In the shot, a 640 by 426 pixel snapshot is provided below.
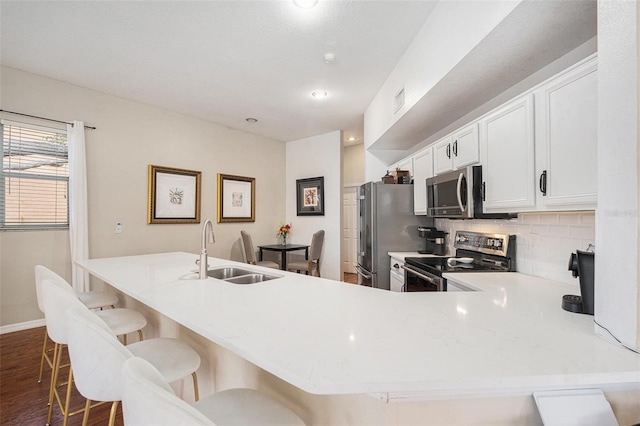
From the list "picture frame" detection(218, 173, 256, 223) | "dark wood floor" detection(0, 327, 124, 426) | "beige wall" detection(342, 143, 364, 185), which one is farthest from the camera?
"beige wall" detection(342, 143, 364, 185)

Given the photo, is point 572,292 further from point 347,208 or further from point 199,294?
point 347,208

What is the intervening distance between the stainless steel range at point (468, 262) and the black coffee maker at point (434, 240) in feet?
1.29

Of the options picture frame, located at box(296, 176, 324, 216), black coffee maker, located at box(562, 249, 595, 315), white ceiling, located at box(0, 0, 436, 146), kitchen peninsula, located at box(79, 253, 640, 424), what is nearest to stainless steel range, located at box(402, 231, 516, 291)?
kitchen peninsula, located at box(79, 253, 640, 424)

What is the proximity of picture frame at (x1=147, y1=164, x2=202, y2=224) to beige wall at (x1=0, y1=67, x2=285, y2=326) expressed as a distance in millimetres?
87

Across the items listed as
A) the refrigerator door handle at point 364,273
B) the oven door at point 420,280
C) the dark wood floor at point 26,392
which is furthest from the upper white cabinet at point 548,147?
the dark wood floor at point 26,392

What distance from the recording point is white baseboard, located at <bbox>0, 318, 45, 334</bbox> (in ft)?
9.59

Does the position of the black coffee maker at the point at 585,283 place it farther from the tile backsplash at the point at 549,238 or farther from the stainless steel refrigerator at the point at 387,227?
the stainless steel refrigerator at the point at 387,227

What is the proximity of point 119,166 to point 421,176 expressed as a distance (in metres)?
3.53

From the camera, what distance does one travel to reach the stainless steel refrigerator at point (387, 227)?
10.7ft

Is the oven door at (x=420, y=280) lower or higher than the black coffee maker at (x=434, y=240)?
lower

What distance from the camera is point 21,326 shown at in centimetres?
301

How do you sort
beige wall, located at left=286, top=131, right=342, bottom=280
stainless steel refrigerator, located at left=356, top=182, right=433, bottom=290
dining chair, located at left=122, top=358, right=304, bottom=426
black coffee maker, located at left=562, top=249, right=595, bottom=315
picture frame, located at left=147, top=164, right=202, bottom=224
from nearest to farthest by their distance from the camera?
1. dining chair, located at left=122, top=358, right=304, bottom=426
2. black coffee maker, located at left=562, top=249, right=595, bottom=315
3. stainless steel refrigerator, located at left=356, top=182, right=433, bottom=290
4. picture frame, located at left=147, top=164, right=202, bottom=224
5. beige wall, located at left=286, top=131, right=342, bottom=280

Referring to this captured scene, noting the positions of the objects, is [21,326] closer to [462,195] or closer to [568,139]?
[462,195]

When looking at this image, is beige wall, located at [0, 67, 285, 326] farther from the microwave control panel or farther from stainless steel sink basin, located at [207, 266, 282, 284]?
the microwave control panel
